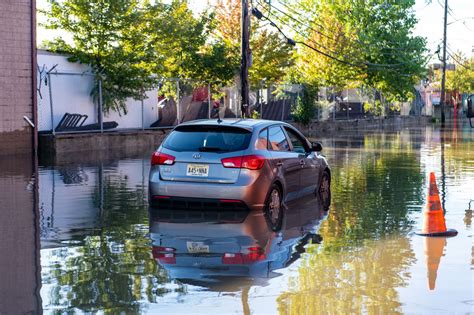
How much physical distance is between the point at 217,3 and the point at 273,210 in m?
45.8

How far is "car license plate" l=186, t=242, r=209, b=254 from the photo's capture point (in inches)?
390

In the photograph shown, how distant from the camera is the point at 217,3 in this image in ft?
190

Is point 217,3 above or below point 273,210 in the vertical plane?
above

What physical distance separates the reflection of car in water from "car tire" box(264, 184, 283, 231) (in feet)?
0.37

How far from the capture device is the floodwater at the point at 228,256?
7.50m

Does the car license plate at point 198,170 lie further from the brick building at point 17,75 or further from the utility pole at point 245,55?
the utility pole at point 245,55

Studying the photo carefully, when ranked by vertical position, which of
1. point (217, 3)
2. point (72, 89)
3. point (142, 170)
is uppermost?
point (217, 3)

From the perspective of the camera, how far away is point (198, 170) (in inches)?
510

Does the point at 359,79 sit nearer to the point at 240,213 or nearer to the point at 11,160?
the point at 11,160

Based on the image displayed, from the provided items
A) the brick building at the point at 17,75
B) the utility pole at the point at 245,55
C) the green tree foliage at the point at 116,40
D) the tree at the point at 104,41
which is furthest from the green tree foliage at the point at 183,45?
the brick building at the point at 17,75

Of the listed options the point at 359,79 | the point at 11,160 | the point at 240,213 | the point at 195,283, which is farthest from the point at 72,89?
the point at 359,79

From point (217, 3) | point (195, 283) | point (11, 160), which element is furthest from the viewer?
point (217, 3)

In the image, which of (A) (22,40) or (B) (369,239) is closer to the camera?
(B) (369,239)

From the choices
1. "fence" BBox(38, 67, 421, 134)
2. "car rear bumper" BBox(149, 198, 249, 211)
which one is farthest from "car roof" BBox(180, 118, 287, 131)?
"fence" BBox(38, 67, 421, 134)
